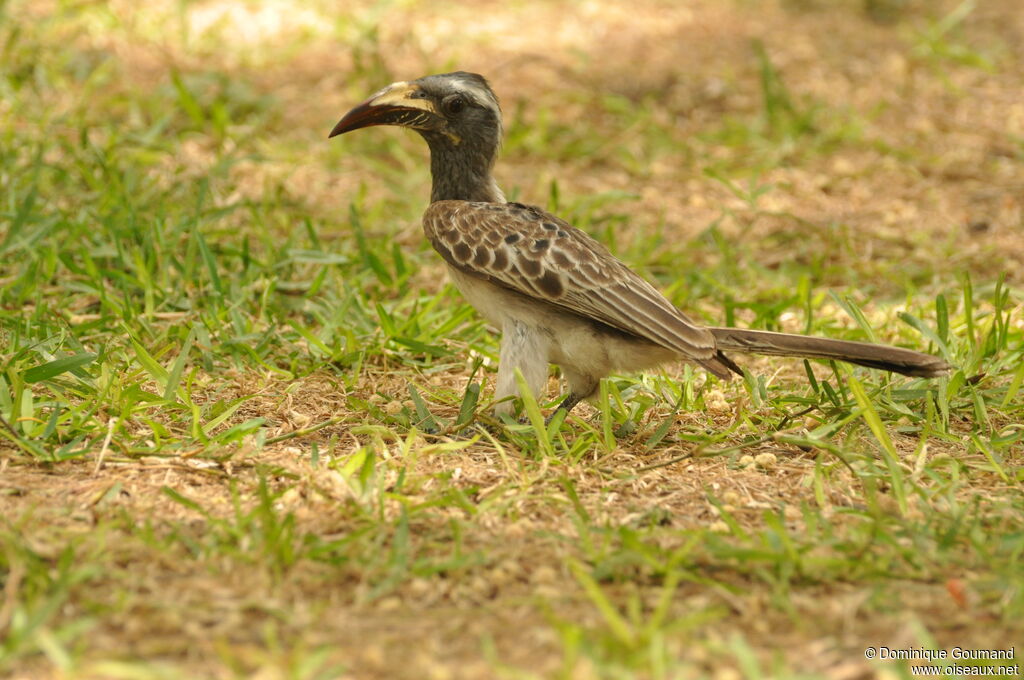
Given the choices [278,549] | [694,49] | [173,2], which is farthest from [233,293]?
[694,49]

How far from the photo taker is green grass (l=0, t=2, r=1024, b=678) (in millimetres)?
3010

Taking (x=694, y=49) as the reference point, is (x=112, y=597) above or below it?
below

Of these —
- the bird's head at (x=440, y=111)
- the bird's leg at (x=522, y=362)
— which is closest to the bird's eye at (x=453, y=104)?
the bird's head at (x=440, y=111)

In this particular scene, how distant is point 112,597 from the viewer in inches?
121

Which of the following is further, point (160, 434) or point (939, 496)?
point (160, 434)

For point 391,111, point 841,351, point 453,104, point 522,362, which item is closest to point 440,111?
point 453,104

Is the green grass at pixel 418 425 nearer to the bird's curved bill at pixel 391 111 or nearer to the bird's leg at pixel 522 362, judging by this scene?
the bird's leg at pixel 522 362

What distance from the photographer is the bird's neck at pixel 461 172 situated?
17.1 feet

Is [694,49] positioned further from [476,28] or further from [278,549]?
[278,549]

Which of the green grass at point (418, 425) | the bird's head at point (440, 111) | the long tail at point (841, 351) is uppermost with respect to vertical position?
the bird's head at point (440, 111)

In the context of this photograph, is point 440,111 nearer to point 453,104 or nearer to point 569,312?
point 453,104

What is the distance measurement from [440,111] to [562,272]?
1.13 meters

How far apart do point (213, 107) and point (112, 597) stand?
513cm

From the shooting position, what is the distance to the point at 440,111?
5129mm
